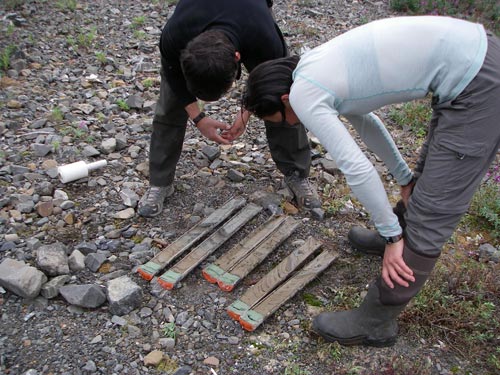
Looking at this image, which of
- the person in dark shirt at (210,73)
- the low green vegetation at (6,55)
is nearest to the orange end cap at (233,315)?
the person in dark shirt at (210,73)

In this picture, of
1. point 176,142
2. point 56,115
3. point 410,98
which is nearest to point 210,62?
point 410,98

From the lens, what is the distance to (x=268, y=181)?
388cm

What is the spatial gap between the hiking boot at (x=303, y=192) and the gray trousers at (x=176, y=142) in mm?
40

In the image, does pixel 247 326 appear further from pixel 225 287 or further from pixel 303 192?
pixel 303 192

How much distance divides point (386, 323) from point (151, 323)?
4.11ft

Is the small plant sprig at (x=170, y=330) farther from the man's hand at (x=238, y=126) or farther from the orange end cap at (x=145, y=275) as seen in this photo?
the man's hand at (x=238, y=126)

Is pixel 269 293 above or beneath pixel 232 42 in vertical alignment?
beneath

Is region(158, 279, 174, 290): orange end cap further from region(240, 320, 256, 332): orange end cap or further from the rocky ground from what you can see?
region(240, 320, 256, 332): orange end cap

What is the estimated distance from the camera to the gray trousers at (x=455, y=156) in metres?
2.09

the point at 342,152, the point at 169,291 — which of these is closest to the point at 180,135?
the point at 169,291

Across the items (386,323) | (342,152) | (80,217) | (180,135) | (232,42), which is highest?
(232,42)

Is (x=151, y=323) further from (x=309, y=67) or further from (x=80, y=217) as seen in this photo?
(x=309, y=67)

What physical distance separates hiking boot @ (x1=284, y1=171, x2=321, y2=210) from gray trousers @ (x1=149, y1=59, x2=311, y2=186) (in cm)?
4

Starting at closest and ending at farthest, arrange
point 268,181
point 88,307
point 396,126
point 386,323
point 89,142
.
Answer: point 386,323
point 88,307
point 268,181
point 89,142
point 396,126
